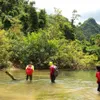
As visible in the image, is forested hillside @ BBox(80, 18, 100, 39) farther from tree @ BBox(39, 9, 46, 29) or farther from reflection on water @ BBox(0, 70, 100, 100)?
reflection on water @ BBox(0, 70, 100, 100)

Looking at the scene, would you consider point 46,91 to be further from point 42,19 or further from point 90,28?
point 90,28

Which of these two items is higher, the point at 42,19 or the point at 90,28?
the point at 90,28

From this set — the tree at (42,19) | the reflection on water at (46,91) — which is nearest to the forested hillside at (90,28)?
the tree at (42,19)

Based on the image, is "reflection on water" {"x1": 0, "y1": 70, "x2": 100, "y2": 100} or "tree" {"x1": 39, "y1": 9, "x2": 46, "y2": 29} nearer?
"reflection on water" {"x1": 0, "y1": 70, "x2": 100, "y2": 100}

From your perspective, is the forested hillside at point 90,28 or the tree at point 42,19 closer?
the tree at point 42,19

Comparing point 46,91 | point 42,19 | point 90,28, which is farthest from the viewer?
point 90,28

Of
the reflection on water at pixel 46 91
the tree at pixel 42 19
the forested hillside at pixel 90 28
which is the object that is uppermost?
the forested hillside at pixel 90 28

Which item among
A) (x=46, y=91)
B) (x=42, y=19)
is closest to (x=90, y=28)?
(x=42, y=19)

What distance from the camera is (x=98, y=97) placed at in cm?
1655

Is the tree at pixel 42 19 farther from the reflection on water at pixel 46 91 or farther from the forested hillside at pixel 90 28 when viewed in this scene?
the forested hillside at pixel 90 28

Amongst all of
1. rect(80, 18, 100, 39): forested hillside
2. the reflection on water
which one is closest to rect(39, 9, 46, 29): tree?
the reflection on water

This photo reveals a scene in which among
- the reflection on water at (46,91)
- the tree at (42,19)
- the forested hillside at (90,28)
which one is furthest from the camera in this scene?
the forested hillside at (90,28)

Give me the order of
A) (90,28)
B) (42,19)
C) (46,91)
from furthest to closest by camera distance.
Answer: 1. (90,28)
2. (42,19)
3. (46,91)

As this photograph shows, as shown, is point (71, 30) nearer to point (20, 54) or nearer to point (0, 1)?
point (0, 1)
